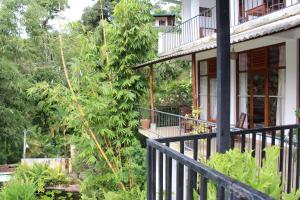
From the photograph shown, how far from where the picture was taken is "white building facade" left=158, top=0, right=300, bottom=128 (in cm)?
758

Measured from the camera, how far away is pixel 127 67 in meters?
9.62

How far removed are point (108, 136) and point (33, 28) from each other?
8681 millimetres

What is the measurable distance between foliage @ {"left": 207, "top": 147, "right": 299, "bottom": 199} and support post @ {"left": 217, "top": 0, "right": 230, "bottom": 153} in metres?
0.41

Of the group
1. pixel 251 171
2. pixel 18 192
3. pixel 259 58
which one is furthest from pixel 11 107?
pixel 251 171

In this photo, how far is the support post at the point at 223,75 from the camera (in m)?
2.19

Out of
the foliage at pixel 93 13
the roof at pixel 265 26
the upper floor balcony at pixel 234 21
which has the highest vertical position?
the foliage at pixel 93 13

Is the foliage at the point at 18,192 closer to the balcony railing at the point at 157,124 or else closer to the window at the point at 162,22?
the balcony railing at the point at 157,124

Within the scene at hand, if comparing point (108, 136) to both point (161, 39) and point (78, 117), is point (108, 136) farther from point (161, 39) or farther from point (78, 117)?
point (161, 39)

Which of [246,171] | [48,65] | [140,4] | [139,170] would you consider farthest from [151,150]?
[48,65]

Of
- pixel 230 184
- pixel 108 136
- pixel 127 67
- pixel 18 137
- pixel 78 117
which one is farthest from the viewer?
pixel 18 137

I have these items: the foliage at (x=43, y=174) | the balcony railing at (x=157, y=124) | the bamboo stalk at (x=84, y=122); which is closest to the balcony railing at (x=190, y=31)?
the balcony railing at (x=157, y=124)

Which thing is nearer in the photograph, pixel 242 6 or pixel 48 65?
pixel 242 6

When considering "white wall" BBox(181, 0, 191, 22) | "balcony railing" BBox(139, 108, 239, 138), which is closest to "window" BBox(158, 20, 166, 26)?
"white wall" BBox(181, 0, 191, 22)

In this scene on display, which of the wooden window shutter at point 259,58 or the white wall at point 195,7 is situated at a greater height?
the white wall at point 195,7
